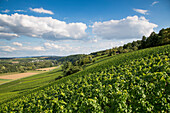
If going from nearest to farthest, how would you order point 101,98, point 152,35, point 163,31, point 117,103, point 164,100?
1. point 164,100
2. point 117,103
3. point 101,98
4. point 163,31
5. point 152,35

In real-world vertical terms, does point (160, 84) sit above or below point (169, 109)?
above

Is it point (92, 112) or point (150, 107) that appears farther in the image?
point (92, 112)

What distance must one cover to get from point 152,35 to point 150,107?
222ft

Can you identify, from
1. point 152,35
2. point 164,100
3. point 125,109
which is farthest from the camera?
point 152,35

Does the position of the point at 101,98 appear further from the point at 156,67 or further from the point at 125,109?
the point at 156,67

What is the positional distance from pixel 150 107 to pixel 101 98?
3673 millimetres

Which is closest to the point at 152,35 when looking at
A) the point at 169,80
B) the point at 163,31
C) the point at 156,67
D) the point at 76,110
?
the point at 163,31

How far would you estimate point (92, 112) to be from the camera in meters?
7.32

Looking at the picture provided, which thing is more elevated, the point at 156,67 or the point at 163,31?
the point at 163,31

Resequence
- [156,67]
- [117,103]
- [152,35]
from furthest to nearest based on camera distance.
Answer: [152,35] → [156,67] → [117,103]

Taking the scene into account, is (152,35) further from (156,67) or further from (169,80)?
(169,80)

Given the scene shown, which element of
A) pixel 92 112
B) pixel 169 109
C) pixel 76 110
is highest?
pixel 169 109

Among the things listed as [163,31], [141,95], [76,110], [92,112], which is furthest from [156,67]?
[163,31]

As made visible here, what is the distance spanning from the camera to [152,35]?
2347 inches
